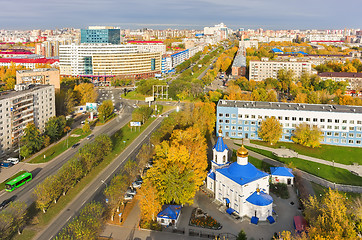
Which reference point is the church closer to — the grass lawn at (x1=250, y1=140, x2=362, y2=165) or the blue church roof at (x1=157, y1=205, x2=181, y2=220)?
the blue church roof at (x1=157, y1=205, x2=181, y2=220)

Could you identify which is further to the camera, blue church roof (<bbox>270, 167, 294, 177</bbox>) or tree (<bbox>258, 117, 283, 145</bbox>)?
tree (<bbox>258, 117, 283, 145</bbox>)

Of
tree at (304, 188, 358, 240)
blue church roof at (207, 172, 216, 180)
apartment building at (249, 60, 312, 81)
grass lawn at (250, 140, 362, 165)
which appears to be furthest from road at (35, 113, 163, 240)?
apartment building at (249, 60, 312, 81)

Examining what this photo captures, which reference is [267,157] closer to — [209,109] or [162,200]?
[209,109]

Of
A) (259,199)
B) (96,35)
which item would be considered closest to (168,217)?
(259,199)

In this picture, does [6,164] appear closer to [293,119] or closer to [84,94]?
[84,94]

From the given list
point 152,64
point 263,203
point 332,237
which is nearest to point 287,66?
point 152,64

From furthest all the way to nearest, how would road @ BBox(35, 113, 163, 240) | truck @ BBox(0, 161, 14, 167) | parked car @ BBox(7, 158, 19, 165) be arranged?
parked car @ BBox(7, 158, 19, 165) < truck @ BBox(0, 161, 14, 167) < road @ BBox(35, 113, 163, 240)

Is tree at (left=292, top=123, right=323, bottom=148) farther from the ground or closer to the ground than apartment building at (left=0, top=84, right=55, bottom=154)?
closer to the ground
